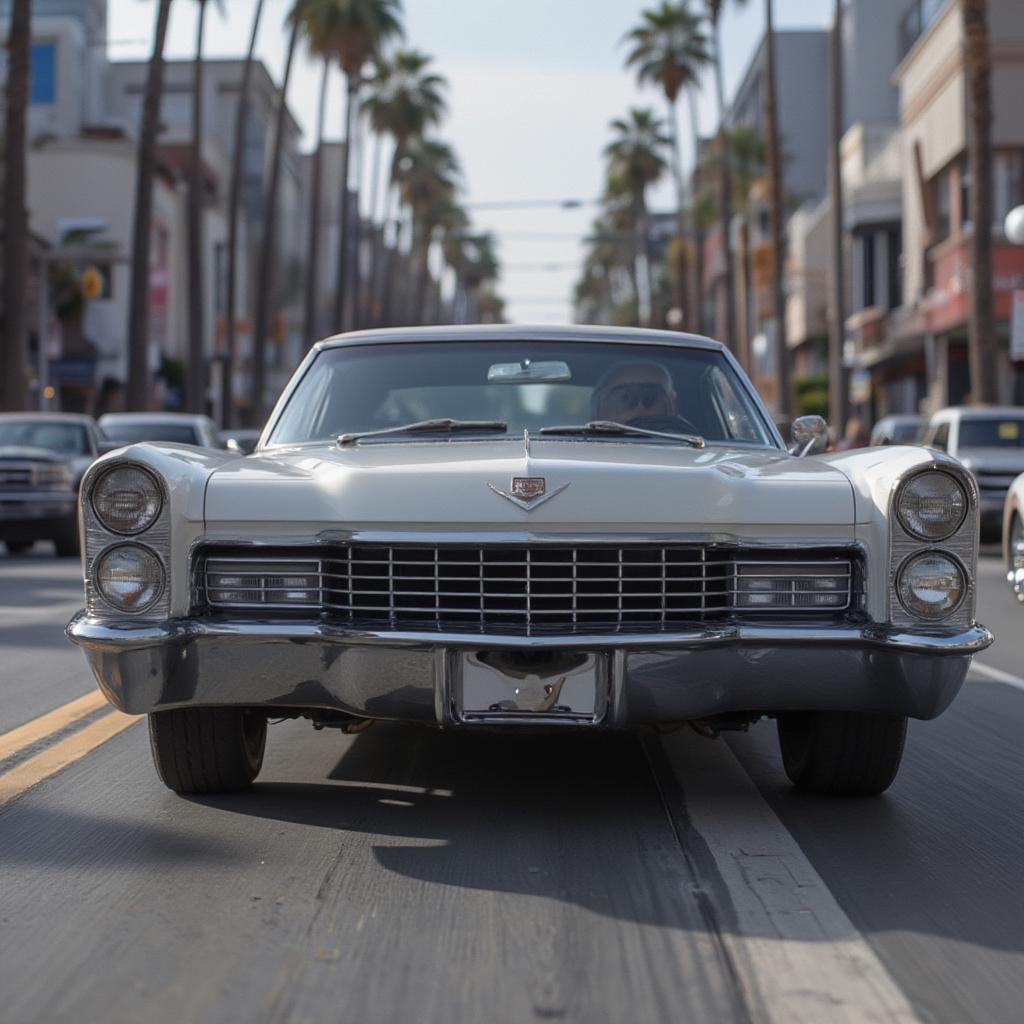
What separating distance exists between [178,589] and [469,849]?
3.58 ft

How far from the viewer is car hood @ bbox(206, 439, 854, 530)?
16.5 feet

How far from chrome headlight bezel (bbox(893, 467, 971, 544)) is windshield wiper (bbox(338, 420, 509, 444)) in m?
1.52

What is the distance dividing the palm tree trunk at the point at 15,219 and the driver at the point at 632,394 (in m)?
24.4

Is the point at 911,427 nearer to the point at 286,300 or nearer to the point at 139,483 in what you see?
the point at 139,483

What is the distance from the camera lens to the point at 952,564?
17.0 ft

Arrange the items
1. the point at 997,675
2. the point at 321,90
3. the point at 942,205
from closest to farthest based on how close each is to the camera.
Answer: the point at 997,675
the point at 942,205
the point at 321,90

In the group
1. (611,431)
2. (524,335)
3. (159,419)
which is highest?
(159,419)

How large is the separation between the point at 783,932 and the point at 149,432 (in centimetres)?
1972

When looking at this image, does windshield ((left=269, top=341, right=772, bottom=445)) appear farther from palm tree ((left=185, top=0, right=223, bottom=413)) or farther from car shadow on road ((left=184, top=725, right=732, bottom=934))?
palm tree ((left=185, top=0, right=223, bottom=413))

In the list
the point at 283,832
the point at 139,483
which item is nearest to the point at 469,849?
the point at 283,832

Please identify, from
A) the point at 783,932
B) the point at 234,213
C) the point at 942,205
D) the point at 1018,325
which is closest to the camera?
the point at 783,932

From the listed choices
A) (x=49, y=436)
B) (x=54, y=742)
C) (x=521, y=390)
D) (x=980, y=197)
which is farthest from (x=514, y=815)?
(x=980, y=197)

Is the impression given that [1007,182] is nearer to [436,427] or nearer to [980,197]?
[980,197]

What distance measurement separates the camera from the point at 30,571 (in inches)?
687
